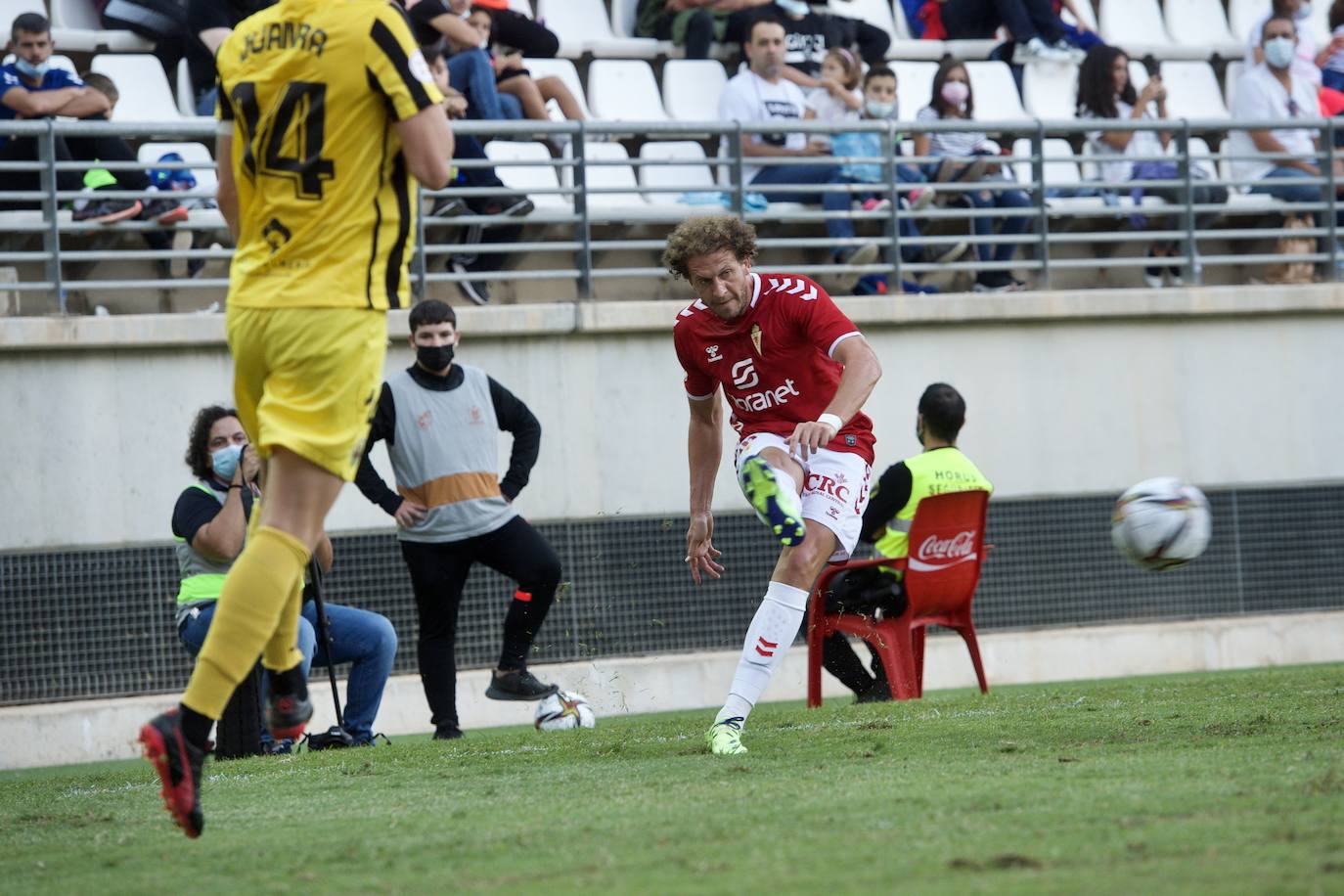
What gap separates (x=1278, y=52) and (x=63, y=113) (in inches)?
402

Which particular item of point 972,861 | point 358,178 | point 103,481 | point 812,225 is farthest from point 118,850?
point 812,225

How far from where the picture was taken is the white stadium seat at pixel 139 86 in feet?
43.5

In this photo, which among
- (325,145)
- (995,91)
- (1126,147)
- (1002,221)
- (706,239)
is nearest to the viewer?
(325,145)

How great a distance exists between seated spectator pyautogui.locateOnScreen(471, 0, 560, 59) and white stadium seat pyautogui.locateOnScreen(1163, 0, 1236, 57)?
672cm

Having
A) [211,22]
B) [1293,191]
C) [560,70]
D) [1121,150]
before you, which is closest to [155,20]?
[211,22]

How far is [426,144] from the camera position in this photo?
17.0ft

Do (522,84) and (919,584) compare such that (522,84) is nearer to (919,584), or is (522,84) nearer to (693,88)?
(693,88)

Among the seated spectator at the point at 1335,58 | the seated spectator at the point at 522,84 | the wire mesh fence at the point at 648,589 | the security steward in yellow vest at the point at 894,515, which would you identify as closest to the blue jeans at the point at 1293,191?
the seated spectator at the point at 1335,58

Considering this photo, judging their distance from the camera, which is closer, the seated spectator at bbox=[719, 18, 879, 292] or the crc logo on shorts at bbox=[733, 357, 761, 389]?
the crc logo on shorts at bbox=[733, 357, 761, 389]

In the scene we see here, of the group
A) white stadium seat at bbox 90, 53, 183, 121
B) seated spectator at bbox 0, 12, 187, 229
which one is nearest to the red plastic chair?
seated spectator at bbox 0, 12, 187, 229

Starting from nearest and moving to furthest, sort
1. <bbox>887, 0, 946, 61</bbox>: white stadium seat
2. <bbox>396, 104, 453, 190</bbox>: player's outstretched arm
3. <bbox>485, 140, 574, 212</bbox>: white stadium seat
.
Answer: <bbox>396, 104, 453, 190</bbox>: player's outstretched arm, <bbox>485, 140, 574, 212</bbox>: white stadium seat, <bbox>887, 0, 946, 61</bbox>: white stadium seat

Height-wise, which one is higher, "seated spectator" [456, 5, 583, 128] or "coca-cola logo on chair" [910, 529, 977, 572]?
"seated spectator" [456, 5, 583, 128]

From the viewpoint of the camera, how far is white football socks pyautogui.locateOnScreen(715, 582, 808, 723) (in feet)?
23.7

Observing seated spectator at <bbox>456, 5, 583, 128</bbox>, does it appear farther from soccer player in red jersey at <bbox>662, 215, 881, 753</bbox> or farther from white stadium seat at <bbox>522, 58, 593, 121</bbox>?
soccer player in red jersey at <bbox>662, 215, 881, 753</bbox>
